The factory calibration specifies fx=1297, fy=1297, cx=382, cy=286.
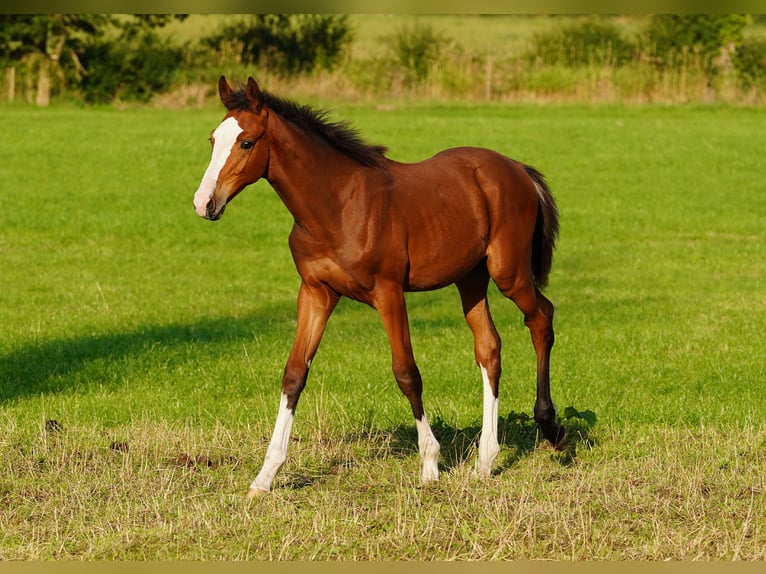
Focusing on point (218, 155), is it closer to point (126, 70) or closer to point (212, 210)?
point (212, 210)

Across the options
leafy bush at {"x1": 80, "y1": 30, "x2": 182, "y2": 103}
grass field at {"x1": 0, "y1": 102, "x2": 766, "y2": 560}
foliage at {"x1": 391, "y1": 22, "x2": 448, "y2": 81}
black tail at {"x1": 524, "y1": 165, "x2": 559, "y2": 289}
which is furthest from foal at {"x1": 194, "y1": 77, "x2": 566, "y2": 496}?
foliage at {"x1": 391, "y1": 22, "x2": 448, "y2": 81}

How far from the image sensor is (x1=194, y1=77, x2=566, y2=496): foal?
6.78m

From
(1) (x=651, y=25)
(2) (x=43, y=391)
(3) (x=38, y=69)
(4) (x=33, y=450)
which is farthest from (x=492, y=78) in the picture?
(4) (x=33, y=450)

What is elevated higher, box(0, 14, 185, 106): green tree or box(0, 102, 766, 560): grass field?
A: box(0, 14, 185, 106): green tree

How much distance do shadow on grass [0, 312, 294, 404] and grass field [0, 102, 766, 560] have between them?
0.14 ft

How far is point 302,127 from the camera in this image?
7.05m

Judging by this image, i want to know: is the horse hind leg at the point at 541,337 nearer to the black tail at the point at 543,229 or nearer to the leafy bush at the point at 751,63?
the black tail at the point at 543,229

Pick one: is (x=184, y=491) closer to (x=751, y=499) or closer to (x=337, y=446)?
(x=337, y=446)

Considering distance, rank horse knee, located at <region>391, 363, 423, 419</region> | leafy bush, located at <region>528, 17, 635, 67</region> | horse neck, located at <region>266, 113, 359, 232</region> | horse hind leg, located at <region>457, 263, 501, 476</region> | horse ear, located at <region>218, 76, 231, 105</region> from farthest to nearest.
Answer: leafy bush, located at <region>528, 17, 635, 67</region>, horse hind leg, located at <region>457, 263, 501, 476</region>, horse knee, located at <region>391, 363, 423, 419</region>, horse neck, located at <region>266, 113, 359, 232</region>, horse ear, located at <region>218, 76, 231, 105</region>

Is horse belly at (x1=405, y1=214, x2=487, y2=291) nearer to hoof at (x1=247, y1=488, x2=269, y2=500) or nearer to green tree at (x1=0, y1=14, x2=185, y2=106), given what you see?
hoof at (x1=247, y1=488, x2=269, y2=500)

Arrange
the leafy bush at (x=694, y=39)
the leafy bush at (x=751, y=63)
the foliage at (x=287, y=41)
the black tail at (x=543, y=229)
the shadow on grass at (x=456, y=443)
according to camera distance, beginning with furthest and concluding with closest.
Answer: the leafy bush at (x=694, y=39) < the foliage at (x=287, y=41) < the leafy bush at (x=751, y=63) < the black tail at (x=543, y=229) < the shadow on grass at (x=456, y=443)

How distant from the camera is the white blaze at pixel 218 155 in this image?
250 inches

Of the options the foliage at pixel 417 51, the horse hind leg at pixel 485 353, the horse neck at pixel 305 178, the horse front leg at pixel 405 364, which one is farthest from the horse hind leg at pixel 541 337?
the foliage at pixel 417 51

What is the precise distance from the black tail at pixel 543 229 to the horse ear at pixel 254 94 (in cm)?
215
